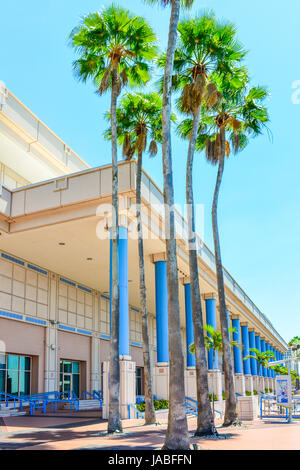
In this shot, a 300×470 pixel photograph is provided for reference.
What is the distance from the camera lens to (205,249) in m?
33.3

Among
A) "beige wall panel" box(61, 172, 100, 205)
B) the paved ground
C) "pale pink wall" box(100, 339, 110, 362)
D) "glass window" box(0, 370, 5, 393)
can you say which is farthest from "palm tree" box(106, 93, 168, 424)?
"pale pink wall" box(100, 339, 110, 362)

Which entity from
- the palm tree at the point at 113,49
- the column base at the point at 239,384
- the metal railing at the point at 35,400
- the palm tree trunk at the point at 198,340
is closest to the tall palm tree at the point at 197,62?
the palm tree trunk at the point at 198,340

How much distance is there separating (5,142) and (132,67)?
11535 millimetres

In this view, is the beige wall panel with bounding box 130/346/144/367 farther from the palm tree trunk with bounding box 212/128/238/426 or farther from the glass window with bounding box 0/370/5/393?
the palm tree trunk with bounding box 212/128/238/426

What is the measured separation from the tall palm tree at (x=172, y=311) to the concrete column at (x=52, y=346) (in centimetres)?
1843

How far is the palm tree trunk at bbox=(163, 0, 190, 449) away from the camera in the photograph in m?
10.4

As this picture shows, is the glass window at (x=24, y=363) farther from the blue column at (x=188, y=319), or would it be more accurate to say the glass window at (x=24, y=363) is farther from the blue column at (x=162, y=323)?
the blue column at (x=188, y=319)

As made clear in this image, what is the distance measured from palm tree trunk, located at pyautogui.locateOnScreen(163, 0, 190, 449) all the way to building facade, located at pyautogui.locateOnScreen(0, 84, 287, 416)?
651cm

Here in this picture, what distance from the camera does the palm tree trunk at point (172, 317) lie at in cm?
1044

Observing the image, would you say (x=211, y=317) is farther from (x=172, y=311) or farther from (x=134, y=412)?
(x=172, y=311)

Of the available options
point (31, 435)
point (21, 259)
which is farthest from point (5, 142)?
point (31, 435)

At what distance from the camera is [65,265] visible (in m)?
28.4

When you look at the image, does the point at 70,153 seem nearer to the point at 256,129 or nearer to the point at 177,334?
the point at 256,129

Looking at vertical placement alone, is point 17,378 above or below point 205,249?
below
